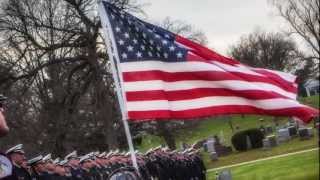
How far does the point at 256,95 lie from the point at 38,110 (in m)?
20.8

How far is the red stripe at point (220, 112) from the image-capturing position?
7.11 meters

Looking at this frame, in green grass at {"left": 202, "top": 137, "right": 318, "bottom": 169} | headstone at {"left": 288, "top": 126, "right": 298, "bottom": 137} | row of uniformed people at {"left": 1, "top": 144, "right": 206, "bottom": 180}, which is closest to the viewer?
row of uniformed people at {"left": 1, "top": 144, "right": 206, "bottom": 180}

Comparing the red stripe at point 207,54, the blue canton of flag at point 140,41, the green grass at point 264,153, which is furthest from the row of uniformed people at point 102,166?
the green grass at point 264,153

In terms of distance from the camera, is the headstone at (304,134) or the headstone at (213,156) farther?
the headstone at (213,156)

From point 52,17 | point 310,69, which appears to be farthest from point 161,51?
point 310,69

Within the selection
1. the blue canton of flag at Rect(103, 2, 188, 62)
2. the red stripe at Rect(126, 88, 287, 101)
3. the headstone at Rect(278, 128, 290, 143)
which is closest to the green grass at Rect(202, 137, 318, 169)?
the headstone at Rect(278, 128, 290, 143)

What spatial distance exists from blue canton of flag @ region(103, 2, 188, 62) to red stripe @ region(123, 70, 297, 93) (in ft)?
0.53

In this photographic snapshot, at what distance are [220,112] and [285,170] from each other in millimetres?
15131

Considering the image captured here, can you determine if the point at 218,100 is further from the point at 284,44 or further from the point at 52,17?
the point at 284,44

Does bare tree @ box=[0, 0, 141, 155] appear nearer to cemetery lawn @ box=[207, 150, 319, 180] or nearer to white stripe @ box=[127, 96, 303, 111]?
cemetery lawn @ box=[207, 150, 319, 180]

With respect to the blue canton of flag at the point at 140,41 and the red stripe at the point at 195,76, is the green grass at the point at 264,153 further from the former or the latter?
the red stripe at the point at 195,76

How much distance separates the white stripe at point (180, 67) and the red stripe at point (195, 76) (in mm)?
35

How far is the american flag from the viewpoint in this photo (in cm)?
738

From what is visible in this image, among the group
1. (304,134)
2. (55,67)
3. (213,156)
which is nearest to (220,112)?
(55,67)
